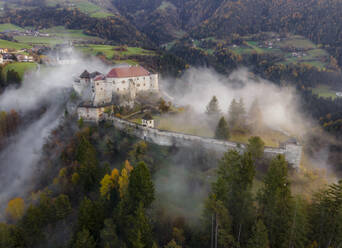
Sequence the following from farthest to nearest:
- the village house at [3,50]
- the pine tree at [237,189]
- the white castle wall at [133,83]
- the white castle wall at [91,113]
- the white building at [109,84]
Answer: the village house at [3,50] < the white castle wall at [133,83] < the white building at [109,84] < the white castle wall at [91,113] < the pine tree at [237,189]

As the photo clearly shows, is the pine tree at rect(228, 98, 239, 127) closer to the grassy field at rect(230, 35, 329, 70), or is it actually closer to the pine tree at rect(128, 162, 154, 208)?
the pine tree at rect(128, 162, 154, 208)

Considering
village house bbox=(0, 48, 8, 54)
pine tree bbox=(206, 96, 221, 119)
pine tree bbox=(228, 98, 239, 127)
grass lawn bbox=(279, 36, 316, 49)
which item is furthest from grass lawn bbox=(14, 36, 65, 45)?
grass lawn bbox=(279, 36, 316, 49)

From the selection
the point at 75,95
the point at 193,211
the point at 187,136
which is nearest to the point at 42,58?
the point at 75,95

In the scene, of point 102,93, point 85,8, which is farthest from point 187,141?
point 85,8

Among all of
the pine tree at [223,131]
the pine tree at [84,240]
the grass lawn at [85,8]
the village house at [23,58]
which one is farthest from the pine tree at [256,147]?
the grass lawn at [85,8]

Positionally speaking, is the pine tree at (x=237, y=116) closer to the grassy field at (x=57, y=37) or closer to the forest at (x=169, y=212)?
the forest at (x=169, y=212)
